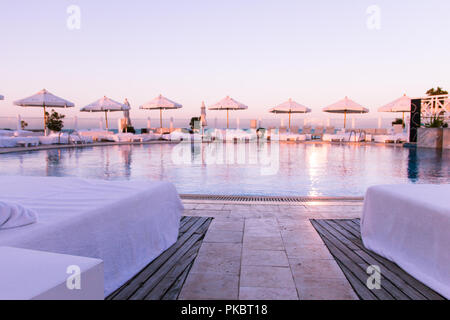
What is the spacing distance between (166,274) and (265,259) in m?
0.76

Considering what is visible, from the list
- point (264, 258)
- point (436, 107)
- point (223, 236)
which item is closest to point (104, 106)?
point (223, 236)

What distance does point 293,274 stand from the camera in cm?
209

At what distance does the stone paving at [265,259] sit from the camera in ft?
6.09

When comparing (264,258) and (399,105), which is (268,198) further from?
(399,105)

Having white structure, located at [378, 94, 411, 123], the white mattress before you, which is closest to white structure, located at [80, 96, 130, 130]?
the white mattress

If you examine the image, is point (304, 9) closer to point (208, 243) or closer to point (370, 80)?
point (370, 80)

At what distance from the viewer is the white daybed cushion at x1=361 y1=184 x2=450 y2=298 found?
5.98ft

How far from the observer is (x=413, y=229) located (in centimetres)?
208

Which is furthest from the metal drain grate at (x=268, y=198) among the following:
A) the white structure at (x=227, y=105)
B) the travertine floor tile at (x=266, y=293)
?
the white structure at (x=227, y=105)

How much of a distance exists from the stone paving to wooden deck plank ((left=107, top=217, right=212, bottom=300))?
0.23 ft

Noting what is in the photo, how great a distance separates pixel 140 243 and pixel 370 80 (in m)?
14.6

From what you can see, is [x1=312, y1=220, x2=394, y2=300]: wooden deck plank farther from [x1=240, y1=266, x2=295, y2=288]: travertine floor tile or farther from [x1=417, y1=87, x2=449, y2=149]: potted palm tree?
[x1=417, y1=87, x2=449, y2=149]: potted palm tree
